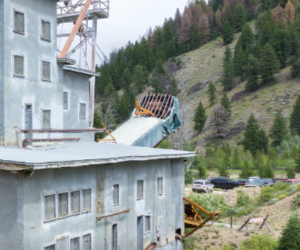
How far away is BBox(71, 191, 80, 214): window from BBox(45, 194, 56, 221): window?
978 mm

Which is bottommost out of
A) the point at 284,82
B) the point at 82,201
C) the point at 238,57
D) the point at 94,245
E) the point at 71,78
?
the point at 94,245

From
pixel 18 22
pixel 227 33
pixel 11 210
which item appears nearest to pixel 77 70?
pixel 18 22

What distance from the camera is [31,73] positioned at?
67.3 feet

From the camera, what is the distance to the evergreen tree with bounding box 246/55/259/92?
3996 inches

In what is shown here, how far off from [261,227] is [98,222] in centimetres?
1275

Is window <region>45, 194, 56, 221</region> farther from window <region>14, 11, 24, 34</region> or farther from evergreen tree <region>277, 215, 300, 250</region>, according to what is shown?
evergreen tree <region>277, 215, 300, 250</region>

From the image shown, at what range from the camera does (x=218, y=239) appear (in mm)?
25203

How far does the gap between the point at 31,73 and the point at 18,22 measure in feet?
7.68

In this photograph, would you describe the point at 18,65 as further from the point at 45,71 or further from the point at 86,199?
the point at 86,199

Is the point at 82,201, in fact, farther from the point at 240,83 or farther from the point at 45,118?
the point at 240,83

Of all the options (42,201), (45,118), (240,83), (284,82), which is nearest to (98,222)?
(42,201)

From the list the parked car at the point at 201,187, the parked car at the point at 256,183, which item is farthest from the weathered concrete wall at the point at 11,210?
the parked car at the point at 256,183

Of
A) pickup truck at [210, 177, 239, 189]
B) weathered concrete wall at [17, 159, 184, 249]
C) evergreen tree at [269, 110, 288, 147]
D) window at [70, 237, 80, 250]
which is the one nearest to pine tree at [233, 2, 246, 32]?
evergreen tree at [269, 110, 288, 147]

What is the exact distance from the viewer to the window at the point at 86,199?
16.4m
